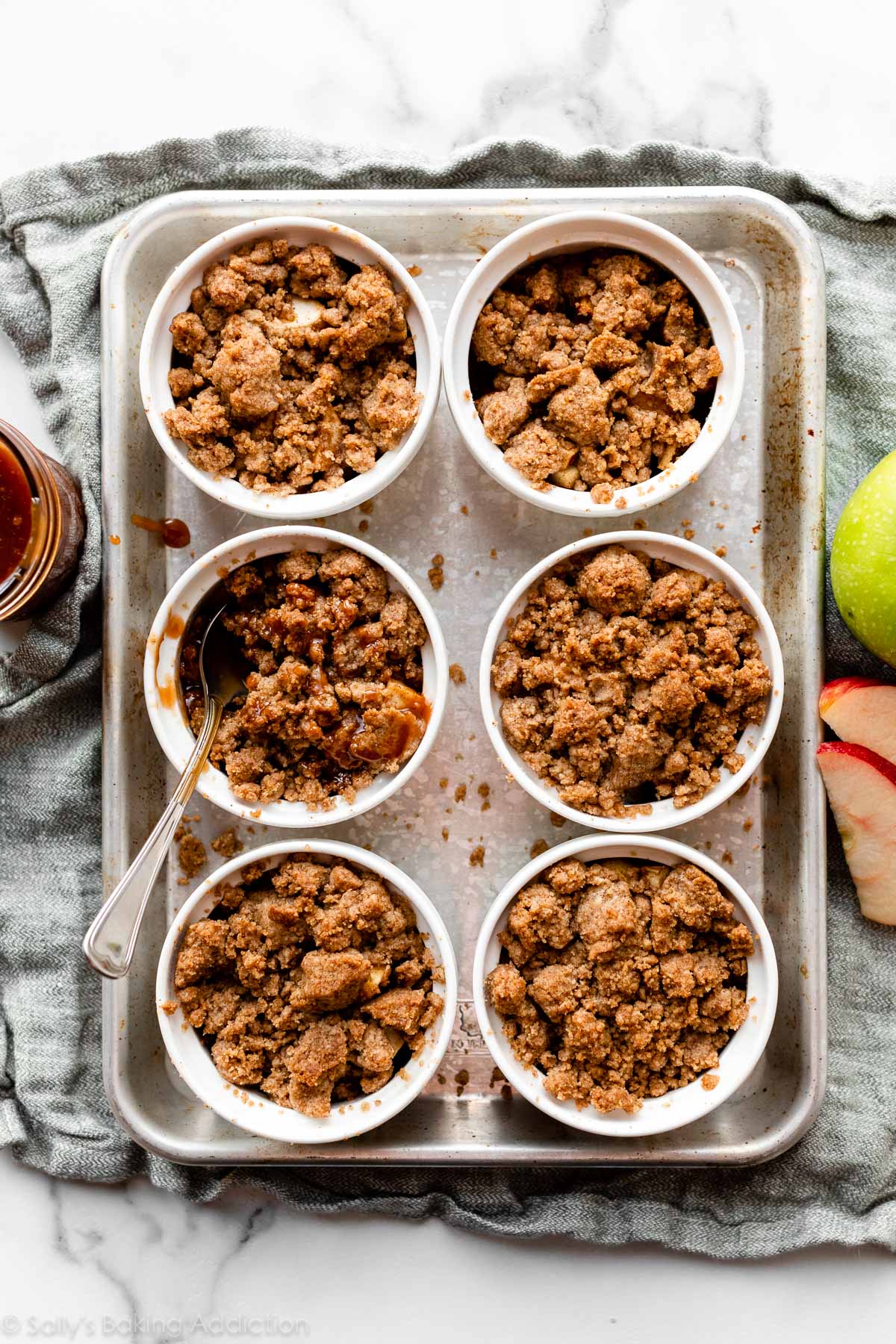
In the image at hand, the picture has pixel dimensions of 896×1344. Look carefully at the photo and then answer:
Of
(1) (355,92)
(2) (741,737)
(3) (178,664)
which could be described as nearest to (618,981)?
(2) (741,737)

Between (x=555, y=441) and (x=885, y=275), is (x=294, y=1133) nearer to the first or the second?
(x=555, y=441)

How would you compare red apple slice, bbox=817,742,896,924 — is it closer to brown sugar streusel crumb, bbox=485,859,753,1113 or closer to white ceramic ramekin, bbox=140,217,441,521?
brown sugar streusel crumb, bbox=485,859,753,1113

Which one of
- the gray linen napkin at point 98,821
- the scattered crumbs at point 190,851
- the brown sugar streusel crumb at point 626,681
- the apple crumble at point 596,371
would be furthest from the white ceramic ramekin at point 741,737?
the scattered crumbs at point 190,851

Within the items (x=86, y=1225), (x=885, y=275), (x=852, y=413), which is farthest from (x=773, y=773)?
(x=86, y=1225)

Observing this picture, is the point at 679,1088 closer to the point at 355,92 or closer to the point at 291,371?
the point at 291,371

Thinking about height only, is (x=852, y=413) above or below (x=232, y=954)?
above

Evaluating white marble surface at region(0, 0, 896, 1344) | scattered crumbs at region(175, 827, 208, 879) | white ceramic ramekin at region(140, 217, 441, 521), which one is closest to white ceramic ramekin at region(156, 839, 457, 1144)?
scattered crumbs at region(175, 827, 208, 879)
